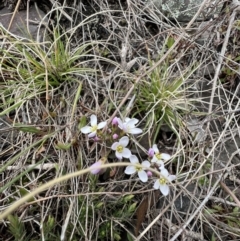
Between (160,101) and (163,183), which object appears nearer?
(163,183)

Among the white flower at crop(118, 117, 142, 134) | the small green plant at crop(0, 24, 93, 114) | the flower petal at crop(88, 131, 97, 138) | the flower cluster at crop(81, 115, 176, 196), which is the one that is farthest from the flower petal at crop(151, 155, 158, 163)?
the small green plant at crop(0, 24, 93, 114)

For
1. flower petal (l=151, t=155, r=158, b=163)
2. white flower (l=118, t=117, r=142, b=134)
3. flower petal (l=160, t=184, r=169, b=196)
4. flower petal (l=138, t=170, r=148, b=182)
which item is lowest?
flower petal (l=160, t=184, r=169, b=196)

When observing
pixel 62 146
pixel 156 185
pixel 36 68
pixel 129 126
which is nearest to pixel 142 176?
pixel 156 185

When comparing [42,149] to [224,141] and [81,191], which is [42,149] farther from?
[224,141]

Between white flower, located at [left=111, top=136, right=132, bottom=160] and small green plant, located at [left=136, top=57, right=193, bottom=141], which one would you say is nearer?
white flower, located at [left=111, top=136, right=132, bottom=160]

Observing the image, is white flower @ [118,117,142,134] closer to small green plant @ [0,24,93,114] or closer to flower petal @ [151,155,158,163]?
flower petal @ [151,155,158,163]

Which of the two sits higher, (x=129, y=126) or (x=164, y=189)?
(x=129, y=126)

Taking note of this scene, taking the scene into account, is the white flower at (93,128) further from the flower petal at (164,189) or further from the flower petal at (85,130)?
the flower petal at (164,189)

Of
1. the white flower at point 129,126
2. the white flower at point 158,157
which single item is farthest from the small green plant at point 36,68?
the white flower at point 158,157

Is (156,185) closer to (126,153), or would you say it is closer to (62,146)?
(126,153)
